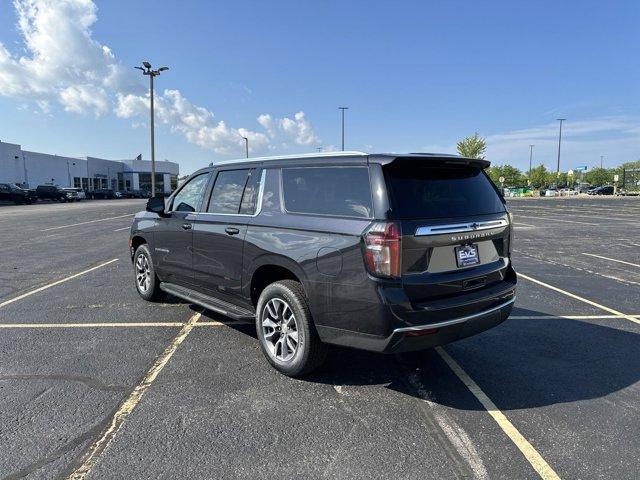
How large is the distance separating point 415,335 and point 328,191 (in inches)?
52.0

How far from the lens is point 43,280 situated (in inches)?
313

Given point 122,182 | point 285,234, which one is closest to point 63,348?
point 285,234

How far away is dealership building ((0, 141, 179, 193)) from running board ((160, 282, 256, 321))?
5377 centimetres

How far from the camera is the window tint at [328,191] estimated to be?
137 inches

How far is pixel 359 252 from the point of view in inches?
130

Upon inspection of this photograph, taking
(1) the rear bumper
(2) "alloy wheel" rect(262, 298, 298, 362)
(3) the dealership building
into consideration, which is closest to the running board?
(2) "alloy wheel" rect(262, 298, 298, 362)

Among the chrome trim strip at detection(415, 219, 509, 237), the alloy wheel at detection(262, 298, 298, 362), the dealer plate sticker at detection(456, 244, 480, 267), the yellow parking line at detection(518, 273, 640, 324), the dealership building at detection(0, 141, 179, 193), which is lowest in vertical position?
the yellow parking line at detection(518, 273, 640, 324)

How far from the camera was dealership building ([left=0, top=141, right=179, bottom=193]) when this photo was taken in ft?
174

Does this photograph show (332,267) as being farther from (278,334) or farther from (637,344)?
(637,344)

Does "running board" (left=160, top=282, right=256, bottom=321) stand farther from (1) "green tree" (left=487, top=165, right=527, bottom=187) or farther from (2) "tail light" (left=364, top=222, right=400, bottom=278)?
(1) "green tree" (left=487, top=165, right=527, bottom=187)

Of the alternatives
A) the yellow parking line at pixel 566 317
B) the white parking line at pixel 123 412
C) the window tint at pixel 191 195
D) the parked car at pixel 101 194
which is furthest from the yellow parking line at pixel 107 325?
the parked car at pixel 101 194

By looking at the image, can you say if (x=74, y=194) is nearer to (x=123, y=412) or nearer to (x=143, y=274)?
(x=143, y=274)

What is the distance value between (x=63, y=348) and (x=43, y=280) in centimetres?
395

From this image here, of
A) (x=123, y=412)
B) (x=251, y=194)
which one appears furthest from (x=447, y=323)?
(x=123, y=412)
